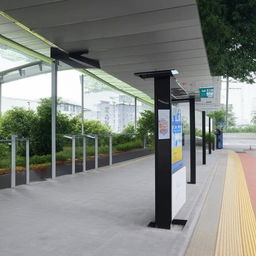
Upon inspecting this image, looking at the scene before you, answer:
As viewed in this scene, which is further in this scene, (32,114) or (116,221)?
(32,114)

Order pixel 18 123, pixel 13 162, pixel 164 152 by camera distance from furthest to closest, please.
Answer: pixel 18 123 < pixel 13 162 < pixel 164 152

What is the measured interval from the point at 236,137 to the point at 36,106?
137 feet

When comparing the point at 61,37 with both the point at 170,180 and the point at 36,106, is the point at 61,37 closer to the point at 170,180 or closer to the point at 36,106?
the point at 170,180

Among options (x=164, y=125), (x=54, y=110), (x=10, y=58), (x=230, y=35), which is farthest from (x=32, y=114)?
(x=230, y=35)

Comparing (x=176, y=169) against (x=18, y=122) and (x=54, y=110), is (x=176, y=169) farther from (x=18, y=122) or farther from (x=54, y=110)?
(x=18, y=122)

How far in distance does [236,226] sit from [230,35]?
12466mm

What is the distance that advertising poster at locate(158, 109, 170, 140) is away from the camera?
173 inches

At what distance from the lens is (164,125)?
4.40 meters

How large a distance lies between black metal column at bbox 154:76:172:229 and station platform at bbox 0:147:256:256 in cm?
20

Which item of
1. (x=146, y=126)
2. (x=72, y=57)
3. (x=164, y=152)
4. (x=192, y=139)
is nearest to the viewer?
(x=164, y=152)

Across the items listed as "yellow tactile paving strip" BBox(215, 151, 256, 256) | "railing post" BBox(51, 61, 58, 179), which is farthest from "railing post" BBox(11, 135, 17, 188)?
"yellow tactile paving strip" BBox(215, 151, 256, 256)

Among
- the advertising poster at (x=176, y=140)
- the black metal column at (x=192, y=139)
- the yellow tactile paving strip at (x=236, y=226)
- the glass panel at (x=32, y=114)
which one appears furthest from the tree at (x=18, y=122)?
the advertising poster at (x=176, y=140)

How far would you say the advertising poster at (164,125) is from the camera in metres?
4.39

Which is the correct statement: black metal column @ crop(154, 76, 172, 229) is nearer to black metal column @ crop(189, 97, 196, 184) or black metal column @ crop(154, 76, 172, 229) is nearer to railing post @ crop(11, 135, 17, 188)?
black metal column @ crop(189, 97, 196, 184)
